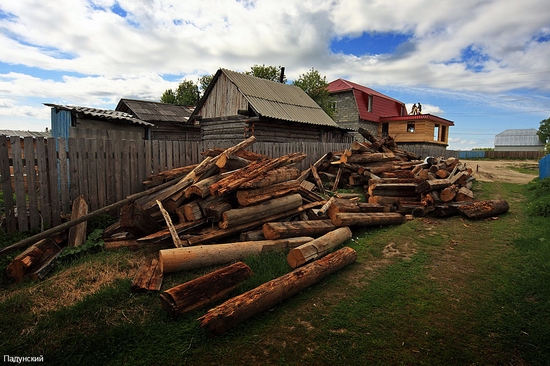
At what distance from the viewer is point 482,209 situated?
309 inches

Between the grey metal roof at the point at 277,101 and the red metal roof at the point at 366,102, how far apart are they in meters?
14.0

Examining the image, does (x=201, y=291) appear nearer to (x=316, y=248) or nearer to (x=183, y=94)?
(x=316, y=248)

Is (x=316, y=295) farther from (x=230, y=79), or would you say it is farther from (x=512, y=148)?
(x=512, y=148)

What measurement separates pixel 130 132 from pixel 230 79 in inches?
258

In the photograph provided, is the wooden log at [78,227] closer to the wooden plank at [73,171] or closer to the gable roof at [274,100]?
the wooden plank at [73,171]

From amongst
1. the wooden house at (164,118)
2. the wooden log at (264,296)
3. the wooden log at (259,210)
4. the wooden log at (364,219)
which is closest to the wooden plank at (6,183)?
the wooden log at (259,210)

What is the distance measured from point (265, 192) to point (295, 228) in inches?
38.7

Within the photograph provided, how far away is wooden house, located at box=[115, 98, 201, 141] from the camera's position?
20234mm

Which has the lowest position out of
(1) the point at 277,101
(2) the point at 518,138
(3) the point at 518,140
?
(1) the point at 277,101

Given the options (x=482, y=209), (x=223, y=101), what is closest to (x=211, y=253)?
(x=482, y=209)

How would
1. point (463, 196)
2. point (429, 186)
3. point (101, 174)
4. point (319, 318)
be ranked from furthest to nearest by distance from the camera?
point (463, 196), point (429, 186), point (101, 174), point (319, 318)

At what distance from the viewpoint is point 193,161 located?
26.3 feet

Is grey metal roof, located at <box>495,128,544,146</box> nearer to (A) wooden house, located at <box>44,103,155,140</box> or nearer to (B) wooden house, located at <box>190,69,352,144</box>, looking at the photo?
(B) wooden house, located at <box>190,69,352,144</box>

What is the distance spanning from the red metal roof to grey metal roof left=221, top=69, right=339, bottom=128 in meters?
14.0
